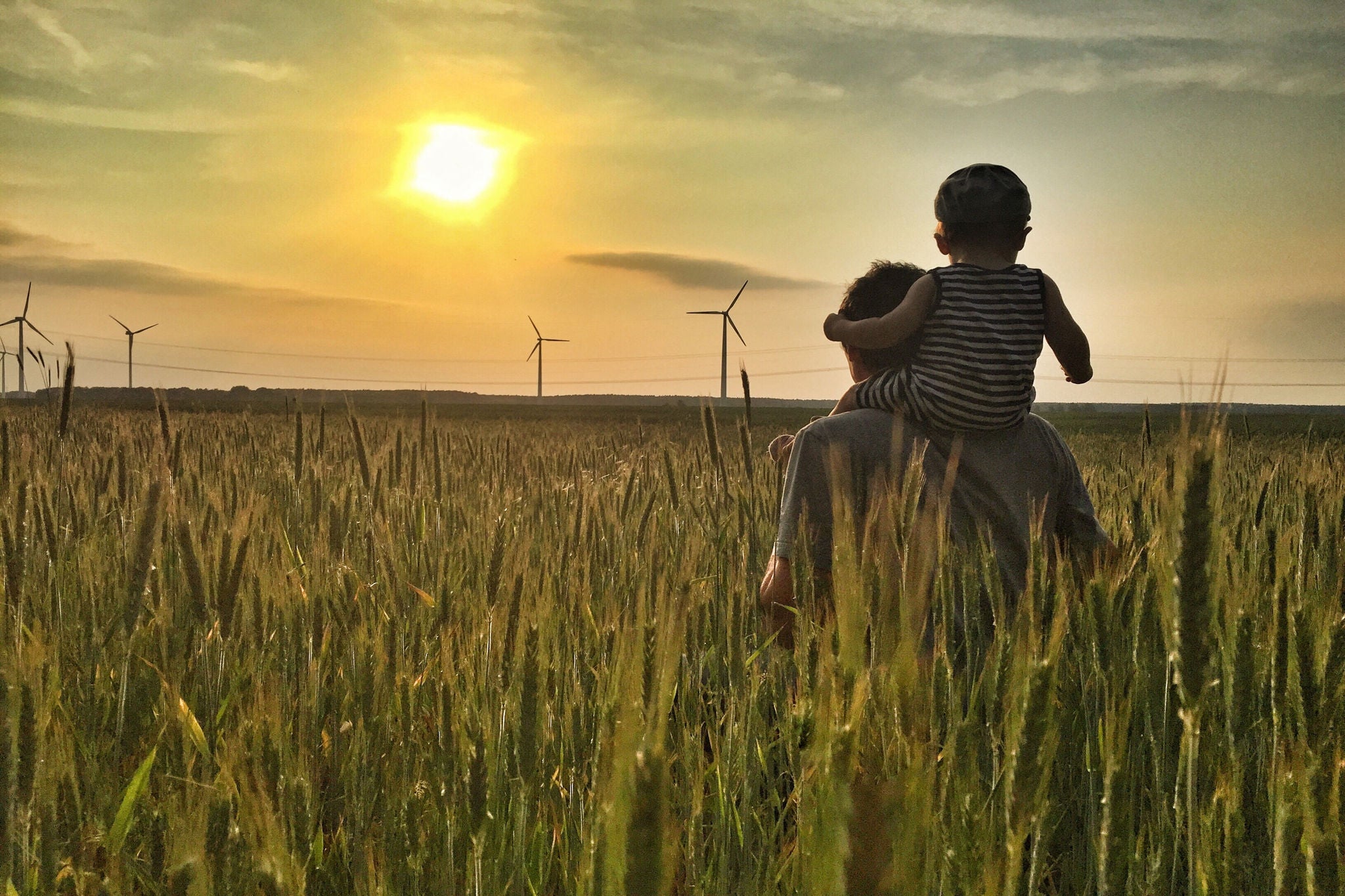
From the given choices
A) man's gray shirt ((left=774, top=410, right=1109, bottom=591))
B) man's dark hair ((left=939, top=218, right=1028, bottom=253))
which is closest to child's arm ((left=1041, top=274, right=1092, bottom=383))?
man's dark hair ((left=939, top=218, right=1028, bottom=253))

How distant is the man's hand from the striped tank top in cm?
47

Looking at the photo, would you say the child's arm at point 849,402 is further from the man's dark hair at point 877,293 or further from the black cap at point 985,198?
the black cap at point 985,198

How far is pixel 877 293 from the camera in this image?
98.3 inches

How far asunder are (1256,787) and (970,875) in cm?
80

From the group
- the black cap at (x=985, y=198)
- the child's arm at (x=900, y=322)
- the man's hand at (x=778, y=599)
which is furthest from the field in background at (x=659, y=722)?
the black cap at (x=985, y=198)

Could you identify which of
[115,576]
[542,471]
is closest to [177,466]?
[115,576]

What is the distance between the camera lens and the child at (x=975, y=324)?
Result: 2.11 meters

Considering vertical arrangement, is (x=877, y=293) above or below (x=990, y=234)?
below

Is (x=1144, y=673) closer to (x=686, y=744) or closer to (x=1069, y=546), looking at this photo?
(x=686, y=744)

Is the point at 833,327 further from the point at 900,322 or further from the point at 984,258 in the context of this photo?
the point at 984,258

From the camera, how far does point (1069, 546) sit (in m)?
2.27

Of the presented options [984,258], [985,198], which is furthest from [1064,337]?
[985,198]

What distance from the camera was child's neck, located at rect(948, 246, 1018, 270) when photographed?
2209 mm

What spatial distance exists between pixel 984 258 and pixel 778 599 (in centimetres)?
96
